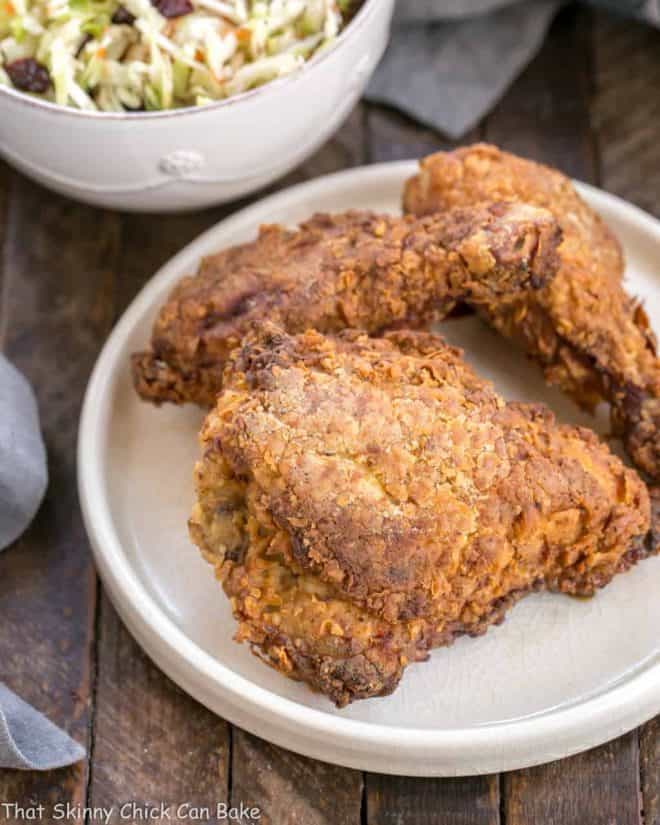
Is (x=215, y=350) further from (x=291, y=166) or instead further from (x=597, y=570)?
(x=597, y=570)

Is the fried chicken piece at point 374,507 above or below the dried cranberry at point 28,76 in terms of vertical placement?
below

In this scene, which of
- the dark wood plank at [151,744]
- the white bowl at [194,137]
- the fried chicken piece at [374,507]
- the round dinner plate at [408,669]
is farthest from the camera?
the white bowl at [194,137]

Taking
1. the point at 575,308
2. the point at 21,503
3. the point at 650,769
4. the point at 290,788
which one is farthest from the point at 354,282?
the point at 650,769

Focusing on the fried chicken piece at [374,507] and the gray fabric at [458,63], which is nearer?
the fried chicken piece at [374,507]

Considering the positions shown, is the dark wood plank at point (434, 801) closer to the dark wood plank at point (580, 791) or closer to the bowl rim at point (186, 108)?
the dark wood plank at point (580, 791)

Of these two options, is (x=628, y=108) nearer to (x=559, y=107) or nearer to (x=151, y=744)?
(x=559, y=107)

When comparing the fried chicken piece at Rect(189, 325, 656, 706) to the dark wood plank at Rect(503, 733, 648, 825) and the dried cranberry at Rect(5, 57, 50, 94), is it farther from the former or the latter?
the dried cranberry at Rect(5, 57, 50, 94)

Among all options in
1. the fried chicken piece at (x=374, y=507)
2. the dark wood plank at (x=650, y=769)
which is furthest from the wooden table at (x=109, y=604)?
the fried chicken piece at (x=374, y=507)
